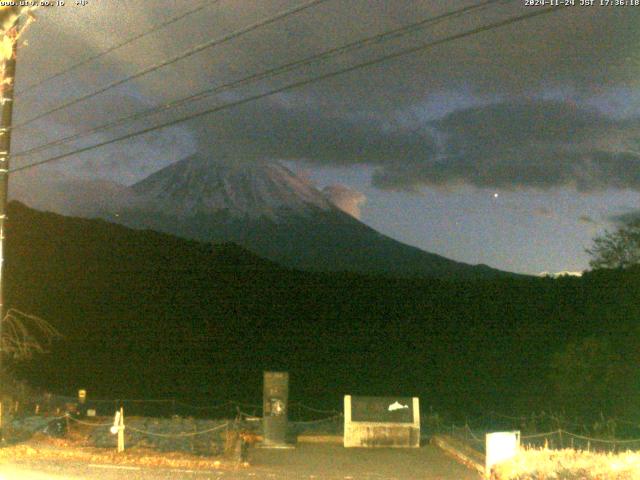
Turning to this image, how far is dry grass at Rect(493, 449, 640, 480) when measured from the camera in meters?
11.3

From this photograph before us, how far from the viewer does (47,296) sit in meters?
83.7

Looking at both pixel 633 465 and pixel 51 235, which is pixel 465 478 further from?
pixel 51 235

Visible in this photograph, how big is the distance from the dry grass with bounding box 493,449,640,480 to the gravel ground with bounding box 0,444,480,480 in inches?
110

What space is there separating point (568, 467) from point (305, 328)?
7458 cm

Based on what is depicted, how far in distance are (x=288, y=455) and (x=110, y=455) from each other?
184 inches

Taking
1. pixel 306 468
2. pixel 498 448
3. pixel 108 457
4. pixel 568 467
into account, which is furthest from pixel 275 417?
pixel 568 467

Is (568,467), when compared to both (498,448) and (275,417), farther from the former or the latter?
(275,417)

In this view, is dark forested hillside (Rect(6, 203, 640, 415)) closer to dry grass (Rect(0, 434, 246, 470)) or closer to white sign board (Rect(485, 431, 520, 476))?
white sign board (Rect(485, 431, 520, 476))

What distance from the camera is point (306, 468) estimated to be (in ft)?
56.0

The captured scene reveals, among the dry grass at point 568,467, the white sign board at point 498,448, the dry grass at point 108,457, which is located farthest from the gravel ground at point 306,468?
the dry grass at point 568,467

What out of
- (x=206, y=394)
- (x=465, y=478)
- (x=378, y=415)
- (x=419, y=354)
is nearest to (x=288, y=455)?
(x=378, y=415)

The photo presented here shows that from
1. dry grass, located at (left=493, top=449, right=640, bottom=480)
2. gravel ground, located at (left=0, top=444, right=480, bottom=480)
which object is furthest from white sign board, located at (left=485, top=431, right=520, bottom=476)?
gravel ground, located at (left=0, top=444, right=480, bottom=480)

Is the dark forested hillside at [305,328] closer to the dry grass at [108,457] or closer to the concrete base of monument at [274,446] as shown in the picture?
the concrete base of monument at [274,446]

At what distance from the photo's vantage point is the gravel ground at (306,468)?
46.8ft
